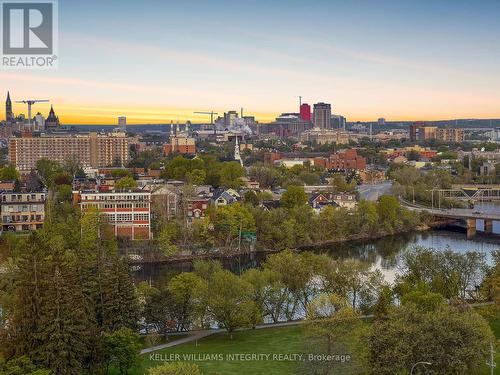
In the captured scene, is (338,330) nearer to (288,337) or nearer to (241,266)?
(288,337)

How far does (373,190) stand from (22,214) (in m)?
23.5

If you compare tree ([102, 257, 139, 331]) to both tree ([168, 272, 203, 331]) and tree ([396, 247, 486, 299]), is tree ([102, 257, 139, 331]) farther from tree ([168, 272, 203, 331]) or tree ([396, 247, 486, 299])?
tree ([396, 247, 486, 299])

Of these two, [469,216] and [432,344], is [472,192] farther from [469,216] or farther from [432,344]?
[432,344]

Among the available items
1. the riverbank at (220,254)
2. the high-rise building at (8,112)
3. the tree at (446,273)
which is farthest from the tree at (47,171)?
the high-rise building at (8,112)

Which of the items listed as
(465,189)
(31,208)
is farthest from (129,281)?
(465,189)

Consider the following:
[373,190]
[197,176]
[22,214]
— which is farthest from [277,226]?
[373,190]

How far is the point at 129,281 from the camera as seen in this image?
609 inches

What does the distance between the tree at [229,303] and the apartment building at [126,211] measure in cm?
1344

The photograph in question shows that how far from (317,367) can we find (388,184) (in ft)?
139

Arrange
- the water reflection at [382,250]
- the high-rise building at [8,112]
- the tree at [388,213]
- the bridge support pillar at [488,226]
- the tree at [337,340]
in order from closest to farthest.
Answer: the tree at [337,340] < the water reflection at [382,250] < the tree at [388,213] < the bridge support pillar at [488,226] < the high-rise building at [8,112]

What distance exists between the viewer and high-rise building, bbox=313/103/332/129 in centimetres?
14162

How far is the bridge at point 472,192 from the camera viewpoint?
147 feet

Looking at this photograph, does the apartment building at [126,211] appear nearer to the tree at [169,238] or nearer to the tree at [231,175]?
the tree at [169,238]

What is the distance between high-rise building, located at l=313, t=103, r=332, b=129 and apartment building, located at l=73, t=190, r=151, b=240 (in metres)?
112
